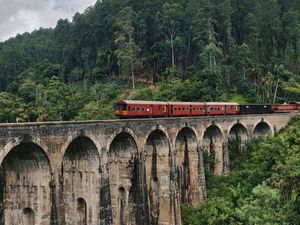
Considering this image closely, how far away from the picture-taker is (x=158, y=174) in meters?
32.1

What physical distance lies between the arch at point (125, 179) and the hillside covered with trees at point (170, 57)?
2634 cm

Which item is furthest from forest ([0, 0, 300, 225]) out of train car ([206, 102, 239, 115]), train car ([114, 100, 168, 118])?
train car ([114, 100, 168, 118])

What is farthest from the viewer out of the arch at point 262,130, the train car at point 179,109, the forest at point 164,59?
the forest at point 164,59

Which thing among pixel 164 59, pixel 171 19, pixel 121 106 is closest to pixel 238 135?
pixel 121 106

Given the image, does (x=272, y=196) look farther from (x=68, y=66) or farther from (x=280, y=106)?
(x=68, y=66)

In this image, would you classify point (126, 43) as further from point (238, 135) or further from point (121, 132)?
point (121, 132)

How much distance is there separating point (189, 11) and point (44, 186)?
60.5 m

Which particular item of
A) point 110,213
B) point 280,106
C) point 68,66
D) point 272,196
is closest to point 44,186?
point 110,213

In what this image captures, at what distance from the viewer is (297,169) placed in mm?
18297

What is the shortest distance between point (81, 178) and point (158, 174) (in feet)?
34.1

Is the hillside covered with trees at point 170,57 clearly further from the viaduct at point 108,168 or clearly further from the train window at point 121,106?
the train window at point 121,106

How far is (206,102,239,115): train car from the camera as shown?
41062 mm

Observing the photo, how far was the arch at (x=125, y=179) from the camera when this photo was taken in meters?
27.2

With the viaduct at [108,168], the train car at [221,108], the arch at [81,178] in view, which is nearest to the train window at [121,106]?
the viaduct at [108,168]
